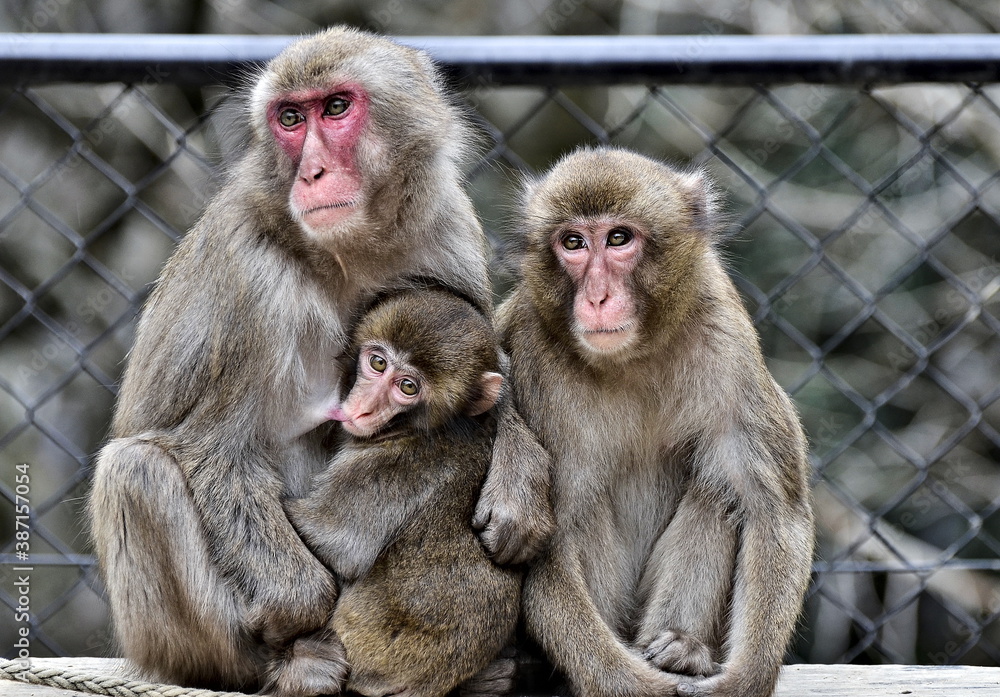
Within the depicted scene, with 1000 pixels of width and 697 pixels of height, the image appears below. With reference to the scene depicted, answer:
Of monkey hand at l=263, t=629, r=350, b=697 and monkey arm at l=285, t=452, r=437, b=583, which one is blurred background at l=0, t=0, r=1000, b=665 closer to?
monkey arm at l=285, t=452, r=437, b=583

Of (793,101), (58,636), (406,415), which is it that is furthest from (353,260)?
(58,636)

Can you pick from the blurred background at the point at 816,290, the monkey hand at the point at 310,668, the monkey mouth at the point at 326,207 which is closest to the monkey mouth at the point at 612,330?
the monkey mouth at the point at 326,207

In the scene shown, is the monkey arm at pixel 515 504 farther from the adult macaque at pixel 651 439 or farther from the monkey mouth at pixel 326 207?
the monkey mouth at pixel 326 207

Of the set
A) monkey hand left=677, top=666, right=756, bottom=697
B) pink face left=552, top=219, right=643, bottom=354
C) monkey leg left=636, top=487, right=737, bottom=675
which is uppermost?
pink face left=552, top=219, right=643, bottom=354

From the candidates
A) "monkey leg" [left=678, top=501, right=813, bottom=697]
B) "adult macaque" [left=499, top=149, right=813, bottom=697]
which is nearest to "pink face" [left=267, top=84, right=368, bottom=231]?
"adult macaque" [left=499, top=149, right=813, bottom=697]

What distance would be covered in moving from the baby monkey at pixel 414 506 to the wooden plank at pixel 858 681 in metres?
0.72

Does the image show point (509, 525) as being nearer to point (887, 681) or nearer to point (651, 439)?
point (651, 439)

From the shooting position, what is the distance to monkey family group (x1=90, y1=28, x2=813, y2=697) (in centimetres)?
258

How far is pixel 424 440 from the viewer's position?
8.97ft

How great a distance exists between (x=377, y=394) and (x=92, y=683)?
2.93 ft

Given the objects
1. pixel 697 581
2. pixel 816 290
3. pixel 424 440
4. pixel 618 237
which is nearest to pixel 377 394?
pixel 424 440

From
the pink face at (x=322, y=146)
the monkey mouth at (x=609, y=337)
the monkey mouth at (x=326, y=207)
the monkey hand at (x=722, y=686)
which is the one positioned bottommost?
the monkey hand at (x=722, y=686)

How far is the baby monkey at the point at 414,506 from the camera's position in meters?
2.52

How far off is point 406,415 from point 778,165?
11.6 ft
